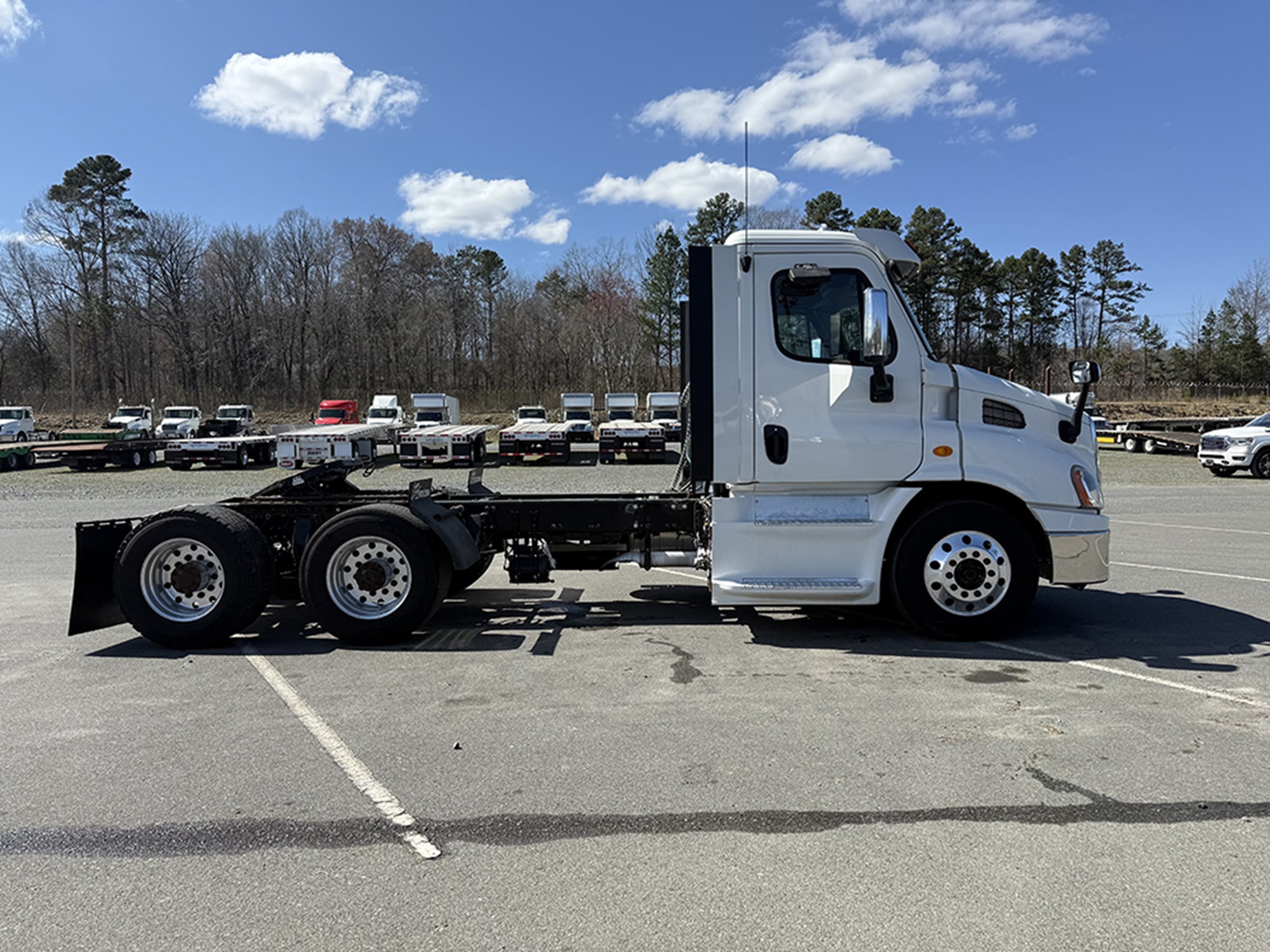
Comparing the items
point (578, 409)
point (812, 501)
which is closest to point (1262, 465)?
point (812, 501)

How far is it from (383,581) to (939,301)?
188 feet

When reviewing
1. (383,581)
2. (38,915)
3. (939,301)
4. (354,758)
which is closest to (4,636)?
(383,581)

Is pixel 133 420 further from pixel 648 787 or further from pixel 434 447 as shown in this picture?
pixel 648 787

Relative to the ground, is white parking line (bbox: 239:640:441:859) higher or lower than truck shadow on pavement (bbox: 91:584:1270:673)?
lower

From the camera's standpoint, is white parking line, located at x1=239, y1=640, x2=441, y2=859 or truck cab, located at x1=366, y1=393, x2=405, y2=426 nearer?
white parking line, located at x1=239, y1=640, x2=441, y2=859

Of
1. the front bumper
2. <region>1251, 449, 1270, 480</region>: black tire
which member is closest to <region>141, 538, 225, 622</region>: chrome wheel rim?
the front bumper

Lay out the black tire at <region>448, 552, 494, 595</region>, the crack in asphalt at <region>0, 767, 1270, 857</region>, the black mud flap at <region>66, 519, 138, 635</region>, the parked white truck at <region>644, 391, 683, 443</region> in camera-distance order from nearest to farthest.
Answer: the crack in asphalt at <region>0, 767, 1270, 857</region>, the black mud flap at <region>66, 519, 138, 635</region>, the black tire at <region>448, 552, 494, 595</region>, the parked white truck at <region>644, 391, 683, 443</region>

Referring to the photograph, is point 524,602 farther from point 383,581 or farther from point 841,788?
point 841,788

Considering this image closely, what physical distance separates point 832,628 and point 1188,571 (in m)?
5.15

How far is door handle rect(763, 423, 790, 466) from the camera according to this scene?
6305 millimetres

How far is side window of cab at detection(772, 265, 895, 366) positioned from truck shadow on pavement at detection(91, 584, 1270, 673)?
2170mm

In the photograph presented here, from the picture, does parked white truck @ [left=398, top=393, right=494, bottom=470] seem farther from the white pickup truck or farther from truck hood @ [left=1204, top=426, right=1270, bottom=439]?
truck hood @ [left=1204, top=426, right=1270, bottom=439]

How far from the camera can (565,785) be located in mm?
3939

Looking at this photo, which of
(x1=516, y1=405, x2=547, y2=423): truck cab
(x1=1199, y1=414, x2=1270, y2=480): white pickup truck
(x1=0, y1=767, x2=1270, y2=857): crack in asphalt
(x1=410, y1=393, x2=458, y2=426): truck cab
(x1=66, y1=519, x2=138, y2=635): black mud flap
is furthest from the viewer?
(x1=516, y1=405, x2=547, y2=423): truck cab
